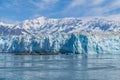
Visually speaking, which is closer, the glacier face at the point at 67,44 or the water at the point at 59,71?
the water at the point at 59,71

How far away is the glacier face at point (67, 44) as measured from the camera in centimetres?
10838

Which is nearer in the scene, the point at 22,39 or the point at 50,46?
the point at 50,46

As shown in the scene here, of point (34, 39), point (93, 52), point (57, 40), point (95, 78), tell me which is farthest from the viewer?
point (34, 39)

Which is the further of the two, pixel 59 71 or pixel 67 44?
pixel 67 44

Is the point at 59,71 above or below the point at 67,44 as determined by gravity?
below

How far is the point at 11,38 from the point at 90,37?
43160 millimetres

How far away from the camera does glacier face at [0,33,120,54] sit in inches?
4267

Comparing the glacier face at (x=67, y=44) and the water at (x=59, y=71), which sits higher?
the glacier face at (x=67, y=44)

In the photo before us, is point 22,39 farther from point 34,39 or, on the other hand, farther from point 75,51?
point 75,51

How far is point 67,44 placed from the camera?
11475 cm

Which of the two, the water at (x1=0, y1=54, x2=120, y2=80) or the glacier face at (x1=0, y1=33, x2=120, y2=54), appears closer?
the water at (x1=0, y1=54, x2=120, y2=80)

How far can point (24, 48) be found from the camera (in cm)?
12938

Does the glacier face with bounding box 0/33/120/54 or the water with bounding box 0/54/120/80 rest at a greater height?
the glacier face with bounding box 0/33/120/54

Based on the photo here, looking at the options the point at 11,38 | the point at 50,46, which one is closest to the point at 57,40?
the point at 50,46
